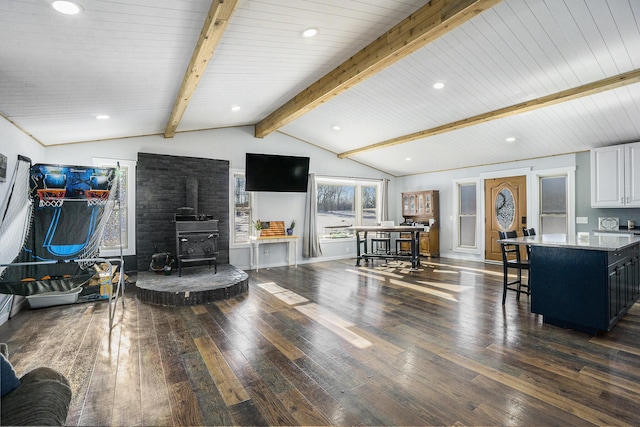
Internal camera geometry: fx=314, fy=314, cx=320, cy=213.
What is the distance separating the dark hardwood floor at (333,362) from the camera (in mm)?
1917

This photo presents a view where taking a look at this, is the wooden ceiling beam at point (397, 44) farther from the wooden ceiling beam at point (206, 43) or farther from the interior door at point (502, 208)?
the interior door at point (502, 208)

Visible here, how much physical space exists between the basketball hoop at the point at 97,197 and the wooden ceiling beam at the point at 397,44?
3.08 m

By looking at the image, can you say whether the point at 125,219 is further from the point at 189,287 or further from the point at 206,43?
the point at 206,43

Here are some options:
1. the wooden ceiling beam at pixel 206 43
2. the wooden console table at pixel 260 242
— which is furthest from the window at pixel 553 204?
the wooden ceiling beam at pixel 206 43

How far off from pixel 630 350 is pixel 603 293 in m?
0.50

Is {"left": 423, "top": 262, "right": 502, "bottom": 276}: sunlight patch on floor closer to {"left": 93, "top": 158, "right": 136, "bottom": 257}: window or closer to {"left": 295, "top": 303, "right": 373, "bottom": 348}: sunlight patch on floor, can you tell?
{"left": 295, "top": 303, "right": 373, "bottom": 348}: sunlight patch on floor

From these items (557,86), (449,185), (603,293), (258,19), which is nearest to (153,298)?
(258,19)

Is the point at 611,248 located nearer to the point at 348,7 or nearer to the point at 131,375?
the point at 348,7

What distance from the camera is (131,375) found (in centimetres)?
237

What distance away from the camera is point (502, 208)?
7242 mm

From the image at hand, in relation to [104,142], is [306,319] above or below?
below

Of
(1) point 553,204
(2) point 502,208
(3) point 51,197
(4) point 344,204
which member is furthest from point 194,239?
(1) point 553,204

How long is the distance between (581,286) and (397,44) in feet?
10.1

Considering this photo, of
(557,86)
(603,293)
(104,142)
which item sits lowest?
(603,293)
